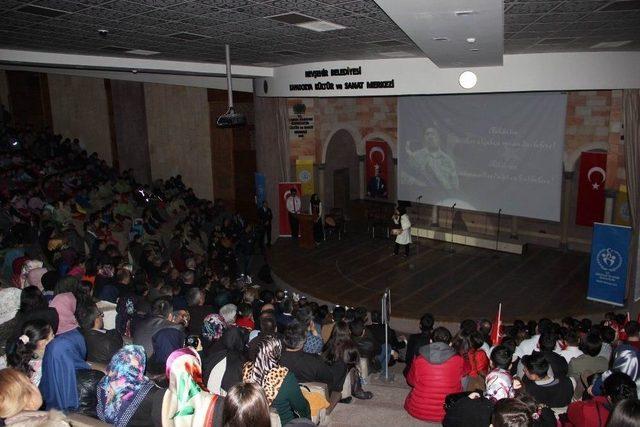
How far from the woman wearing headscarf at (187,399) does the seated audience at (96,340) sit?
1.42m

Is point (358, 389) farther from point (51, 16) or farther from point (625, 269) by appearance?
point (625, 269)

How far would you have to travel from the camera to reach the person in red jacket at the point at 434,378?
191 inches

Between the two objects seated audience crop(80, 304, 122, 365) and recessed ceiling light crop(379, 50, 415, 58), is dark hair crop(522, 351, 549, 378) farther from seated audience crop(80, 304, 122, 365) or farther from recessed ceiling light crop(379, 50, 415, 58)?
recessed ceiling light crop(379, 50, 415, 58)

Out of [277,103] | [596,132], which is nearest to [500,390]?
[596,132]

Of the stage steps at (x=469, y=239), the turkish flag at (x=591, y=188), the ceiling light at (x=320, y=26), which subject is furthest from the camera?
the stage steps at (x=469, y=239)

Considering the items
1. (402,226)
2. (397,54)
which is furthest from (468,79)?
(402,226)

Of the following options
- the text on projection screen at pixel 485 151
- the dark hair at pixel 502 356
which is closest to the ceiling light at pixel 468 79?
the text on projection screen at pixel 485 151

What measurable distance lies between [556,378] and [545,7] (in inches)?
130

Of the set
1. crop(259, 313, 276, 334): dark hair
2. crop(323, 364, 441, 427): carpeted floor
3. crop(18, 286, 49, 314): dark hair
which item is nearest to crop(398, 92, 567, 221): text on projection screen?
crop(323, 364, 441, 427): carpeted floor

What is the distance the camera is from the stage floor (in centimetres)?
934

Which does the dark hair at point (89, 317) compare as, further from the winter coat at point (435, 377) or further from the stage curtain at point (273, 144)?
the stage curtain at point (273, 144)

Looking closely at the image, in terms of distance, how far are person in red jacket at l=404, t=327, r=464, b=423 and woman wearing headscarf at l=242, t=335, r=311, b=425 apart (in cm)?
163

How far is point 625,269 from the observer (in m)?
9.02

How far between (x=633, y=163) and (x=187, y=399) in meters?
8.43
